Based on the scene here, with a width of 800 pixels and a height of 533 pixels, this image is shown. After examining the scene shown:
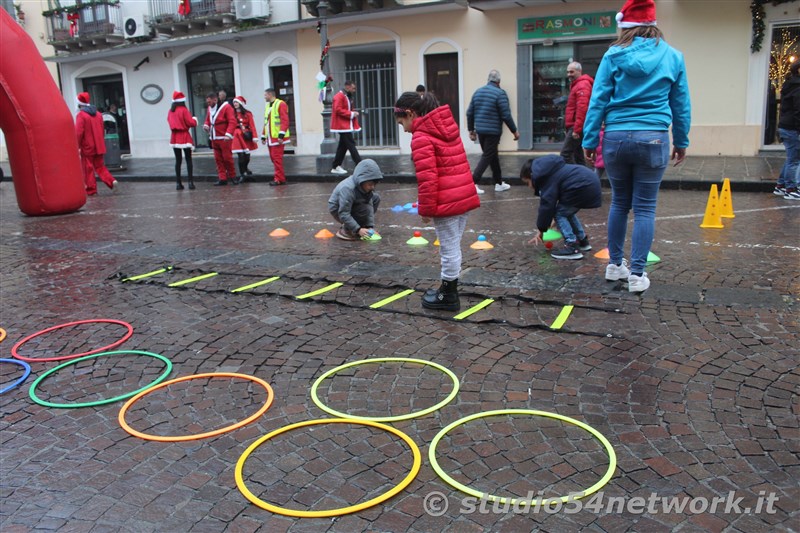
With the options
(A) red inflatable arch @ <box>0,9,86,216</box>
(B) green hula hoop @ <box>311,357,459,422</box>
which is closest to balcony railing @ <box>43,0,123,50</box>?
(A) red inflatable arch @ <box>0,9,86,216</box>

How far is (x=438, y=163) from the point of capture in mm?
4973

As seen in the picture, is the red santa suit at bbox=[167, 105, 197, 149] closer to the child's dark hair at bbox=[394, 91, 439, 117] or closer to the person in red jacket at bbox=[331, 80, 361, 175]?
the person in red jacket at bbox=[331, 80, 361, 175]

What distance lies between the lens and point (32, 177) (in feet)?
34.6

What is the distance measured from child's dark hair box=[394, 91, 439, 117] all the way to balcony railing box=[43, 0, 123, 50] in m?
23.3

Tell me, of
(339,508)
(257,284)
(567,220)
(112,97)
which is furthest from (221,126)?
(112,97)

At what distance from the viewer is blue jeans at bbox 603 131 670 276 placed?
201 inches

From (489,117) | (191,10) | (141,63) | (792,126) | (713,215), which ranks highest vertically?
(191,10)

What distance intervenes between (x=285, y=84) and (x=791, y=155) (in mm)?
15854

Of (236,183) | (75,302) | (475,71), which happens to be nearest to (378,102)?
(475,71)

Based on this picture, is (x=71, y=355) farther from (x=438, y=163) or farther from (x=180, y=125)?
(x=180, y=125)

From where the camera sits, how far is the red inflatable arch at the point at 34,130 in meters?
9.90

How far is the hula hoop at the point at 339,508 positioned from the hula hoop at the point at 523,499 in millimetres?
105

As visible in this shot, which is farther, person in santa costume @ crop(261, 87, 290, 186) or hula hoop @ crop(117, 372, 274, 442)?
person in santa costume @ crop(261, 87, 290, 186)

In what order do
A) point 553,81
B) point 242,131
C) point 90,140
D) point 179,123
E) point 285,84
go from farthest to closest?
point 285,84 → point 553,81 → point 242,131 → point 179,123 → point 90,140
